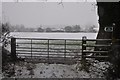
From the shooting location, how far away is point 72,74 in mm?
8945

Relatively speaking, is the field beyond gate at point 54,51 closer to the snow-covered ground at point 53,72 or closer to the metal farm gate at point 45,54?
the metal farm gate at point 45,54

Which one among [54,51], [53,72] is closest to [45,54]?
[54,51]

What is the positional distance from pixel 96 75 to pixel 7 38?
501cm

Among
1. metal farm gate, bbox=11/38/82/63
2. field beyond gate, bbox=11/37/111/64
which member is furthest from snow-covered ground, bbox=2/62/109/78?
metal farm gate, bbox=11/38/82/63

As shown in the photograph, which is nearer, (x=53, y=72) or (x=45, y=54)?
(x=53, y=72)

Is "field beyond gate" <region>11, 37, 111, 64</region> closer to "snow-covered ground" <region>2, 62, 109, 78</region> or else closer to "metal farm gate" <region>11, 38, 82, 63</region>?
"metal farm gate" <region>11, 38, 82, 63</region>

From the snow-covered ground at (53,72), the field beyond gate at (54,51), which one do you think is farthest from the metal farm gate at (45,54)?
the snow-covered ground at (53,72)

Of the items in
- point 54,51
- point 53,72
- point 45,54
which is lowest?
point 53,72

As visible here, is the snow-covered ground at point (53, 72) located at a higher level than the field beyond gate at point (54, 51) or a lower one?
lower

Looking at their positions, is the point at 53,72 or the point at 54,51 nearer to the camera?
the point at 53,72

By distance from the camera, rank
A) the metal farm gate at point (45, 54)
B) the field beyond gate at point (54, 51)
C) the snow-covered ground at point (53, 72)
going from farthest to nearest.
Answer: the metal farm gate at point (45, 54), the field beyond gate at point (54, 51), the snow-covered ground at point (53, 72)

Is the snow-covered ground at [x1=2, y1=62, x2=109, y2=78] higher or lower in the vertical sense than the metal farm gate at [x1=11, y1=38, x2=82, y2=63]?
lower

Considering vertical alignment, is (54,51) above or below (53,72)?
above

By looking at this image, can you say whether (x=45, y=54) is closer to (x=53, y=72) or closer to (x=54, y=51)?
(x=54, y=51)
